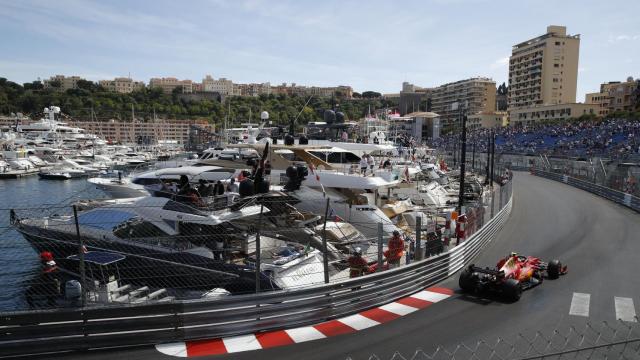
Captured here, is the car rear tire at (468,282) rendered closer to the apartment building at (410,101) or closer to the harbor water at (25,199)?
the harbor water at (25,199)

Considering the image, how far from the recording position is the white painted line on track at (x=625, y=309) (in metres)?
8.38

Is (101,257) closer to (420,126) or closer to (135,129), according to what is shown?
(420,126)

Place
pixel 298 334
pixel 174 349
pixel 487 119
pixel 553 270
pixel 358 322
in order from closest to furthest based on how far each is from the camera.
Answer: pixel 174 349 → pixel 298 334 → pixel 358 322 → pixel 553 270 → pixel 487 119

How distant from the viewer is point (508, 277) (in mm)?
9508

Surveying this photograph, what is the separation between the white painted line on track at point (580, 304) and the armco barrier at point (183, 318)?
3783 millimetres

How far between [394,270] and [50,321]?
19.1 ft

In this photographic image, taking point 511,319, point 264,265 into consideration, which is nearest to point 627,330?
point 511,319

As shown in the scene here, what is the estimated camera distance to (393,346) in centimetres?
680

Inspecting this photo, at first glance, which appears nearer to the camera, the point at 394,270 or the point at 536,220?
the point at 394,270

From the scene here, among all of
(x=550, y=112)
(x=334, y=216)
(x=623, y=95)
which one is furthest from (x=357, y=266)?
(x=623, y=95)

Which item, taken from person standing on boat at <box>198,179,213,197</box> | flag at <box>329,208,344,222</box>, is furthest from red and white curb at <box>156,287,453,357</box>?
person standing on boat at <box>198,179,213,197</box>

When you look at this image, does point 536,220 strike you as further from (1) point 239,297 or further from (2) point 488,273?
(1) point 239,297

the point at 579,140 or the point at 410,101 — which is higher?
the point at 410,101

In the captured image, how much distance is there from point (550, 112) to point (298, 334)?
329 feet
